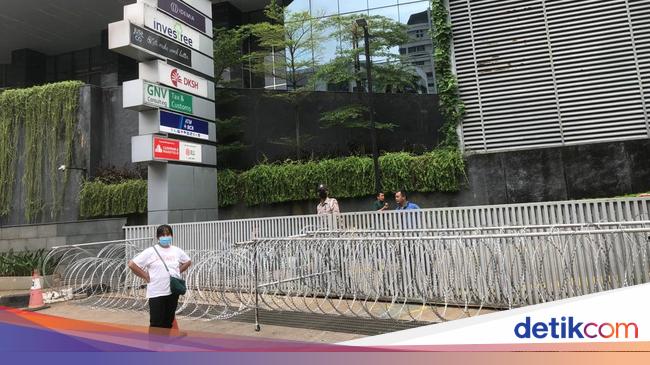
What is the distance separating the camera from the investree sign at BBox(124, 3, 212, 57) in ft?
43.6

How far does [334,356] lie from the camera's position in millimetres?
3211

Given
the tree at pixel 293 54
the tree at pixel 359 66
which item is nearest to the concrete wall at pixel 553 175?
the tree at pixel 359 66

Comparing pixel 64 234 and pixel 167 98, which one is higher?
pixel 167 98

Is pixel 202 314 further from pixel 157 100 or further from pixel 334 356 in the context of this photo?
pixel 157 100

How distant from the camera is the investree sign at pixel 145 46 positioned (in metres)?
12.9

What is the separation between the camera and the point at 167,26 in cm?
1440

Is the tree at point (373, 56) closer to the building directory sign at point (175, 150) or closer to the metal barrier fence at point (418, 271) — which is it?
the building directory sign at point (175, 150)

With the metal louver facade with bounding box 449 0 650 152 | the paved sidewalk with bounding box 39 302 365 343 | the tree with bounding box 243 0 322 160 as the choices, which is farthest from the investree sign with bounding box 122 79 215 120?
the metal louver facade with bounding box 449 0 650 152

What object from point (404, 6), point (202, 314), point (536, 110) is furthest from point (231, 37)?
point (202, 314)

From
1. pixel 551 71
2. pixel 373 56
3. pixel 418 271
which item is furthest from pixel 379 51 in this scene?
pixel 418 271

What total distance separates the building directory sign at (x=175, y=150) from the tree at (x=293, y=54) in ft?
12.9

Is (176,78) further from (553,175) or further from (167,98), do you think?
(553,175)

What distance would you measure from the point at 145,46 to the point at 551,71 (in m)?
11.9

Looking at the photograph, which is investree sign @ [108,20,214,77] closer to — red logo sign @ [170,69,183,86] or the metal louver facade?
red logo sign @ [170,69,183,86]
